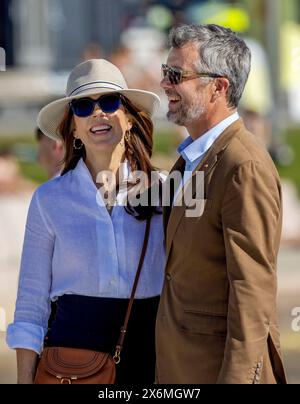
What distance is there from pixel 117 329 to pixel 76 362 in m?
0.15

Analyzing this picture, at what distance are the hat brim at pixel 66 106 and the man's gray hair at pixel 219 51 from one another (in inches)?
12.1

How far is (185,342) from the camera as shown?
306cm

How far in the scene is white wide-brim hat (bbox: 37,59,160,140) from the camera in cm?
343

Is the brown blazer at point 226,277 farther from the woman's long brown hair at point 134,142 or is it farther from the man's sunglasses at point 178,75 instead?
the woman's long brown hair at point 134,142

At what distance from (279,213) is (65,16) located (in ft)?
62.9

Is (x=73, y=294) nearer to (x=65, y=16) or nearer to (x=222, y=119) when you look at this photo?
(x=222, y=119)

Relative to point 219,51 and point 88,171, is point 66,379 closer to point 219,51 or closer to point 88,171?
point 88,171

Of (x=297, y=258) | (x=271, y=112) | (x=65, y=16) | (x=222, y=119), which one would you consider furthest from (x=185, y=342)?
(x=65, y=16)

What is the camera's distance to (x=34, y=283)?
3.36 meters

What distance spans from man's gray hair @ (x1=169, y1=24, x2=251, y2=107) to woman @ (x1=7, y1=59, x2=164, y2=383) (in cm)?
33
